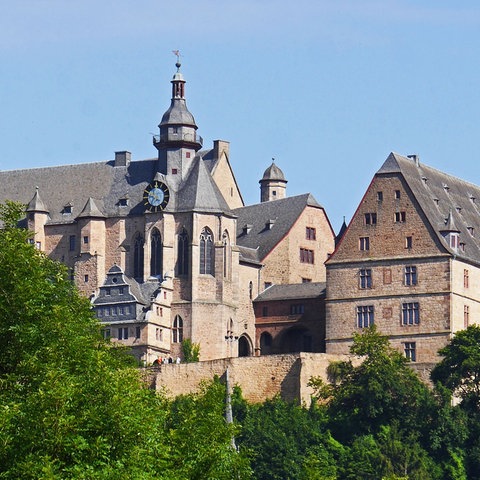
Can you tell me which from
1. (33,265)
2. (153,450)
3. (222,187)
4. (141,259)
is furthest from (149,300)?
(153,450)

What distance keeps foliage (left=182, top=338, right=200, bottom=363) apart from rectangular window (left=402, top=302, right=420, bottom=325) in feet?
40.0

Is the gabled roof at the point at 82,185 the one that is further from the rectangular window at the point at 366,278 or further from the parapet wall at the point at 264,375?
the parapet wall at the point at 264,375

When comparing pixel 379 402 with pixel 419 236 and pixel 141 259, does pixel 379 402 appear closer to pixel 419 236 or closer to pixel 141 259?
pixel 419 236

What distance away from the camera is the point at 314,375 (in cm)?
11338

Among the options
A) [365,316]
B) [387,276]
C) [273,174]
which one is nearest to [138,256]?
[365,316]

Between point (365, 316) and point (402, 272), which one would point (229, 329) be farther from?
point (402, 272)

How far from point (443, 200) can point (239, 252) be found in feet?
43.0

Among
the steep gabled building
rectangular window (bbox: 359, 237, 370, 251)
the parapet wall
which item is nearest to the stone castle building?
the steep gabled building

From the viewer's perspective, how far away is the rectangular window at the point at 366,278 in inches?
4688

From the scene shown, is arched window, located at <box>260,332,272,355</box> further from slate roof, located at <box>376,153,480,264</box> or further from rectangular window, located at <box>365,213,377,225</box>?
slate roof, located at <box>376,153,480,264</box>

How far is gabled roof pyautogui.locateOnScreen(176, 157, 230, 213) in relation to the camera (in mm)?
127875

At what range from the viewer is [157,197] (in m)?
128

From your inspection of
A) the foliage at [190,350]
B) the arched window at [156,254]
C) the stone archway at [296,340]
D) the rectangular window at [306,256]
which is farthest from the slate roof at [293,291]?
the arched window at [156,254]

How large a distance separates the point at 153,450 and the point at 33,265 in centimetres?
1087
